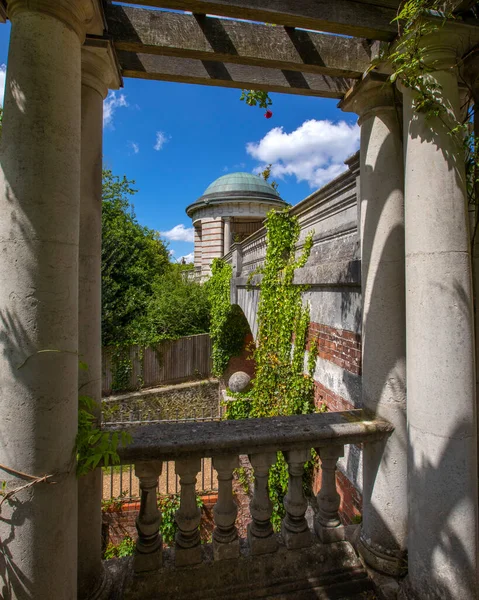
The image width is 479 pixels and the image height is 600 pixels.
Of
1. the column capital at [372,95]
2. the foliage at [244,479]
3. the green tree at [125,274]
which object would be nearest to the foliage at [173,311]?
the green tree at [125,274]

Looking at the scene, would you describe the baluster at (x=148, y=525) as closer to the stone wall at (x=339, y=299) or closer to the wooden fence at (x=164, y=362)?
the stone wall at (x=339, y=299)

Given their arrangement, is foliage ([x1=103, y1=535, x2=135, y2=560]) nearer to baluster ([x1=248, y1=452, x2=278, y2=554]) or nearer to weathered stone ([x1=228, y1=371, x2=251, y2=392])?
weathered stone ([x1=228, y1=371, x2=251, y2=392])

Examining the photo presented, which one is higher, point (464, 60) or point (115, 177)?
point (115, 177)

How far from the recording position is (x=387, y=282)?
2.55m

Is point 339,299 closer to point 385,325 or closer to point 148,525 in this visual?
point 385,325

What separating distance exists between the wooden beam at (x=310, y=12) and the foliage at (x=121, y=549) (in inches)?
332

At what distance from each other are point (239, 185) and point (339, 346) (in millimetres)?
17971

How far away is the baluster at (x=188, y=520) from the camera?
7.82 feet

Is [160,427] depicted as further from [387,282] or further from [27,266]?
[387,282]

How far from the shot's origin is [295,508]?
2588mm

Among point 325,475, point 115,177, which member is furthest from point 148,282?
point 325,475

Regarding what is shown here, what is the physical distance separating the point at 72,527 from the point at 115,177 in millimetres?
21957

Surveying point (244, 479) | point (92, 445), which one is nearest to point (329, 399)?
point (92, 445)

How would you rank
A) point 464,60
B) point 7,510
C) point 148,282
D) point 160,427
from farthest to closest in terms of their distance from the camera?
1. point 148,282
2. point 160,427
3. point 464,60
4. point 7,510
